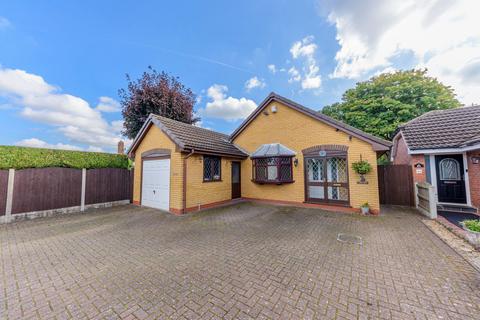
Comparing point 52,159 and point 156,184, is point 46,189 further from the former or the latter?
point 156,184

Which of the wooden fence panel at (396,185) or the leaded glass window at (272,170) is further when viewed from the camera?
the leaded glass window at (272,170)

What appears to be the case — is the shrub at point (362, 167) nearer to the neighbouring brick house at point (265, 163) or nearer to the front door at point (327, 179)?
the neighbouring brick house at point (265, 163)

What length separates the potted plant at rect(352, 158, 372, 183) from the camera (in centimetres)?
753

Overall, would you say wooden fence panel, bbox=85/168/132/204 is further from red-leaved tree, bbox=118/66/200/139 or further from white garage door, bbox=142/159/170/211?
red-leaved tree, bbox=118/66/200/139

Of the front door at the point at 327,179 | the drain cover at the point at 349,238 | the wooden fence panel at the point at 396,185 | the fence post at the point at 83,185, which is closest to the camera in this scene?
the drain cover at the point at 349,238

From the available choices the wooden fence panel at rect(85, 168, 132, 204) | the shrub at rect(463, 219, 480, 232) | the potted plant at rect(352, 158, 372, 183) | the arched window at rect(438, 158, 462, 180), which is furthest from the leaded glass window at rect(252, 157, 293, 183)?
the wooden fence panel at rect(85, 168, 132, 204)

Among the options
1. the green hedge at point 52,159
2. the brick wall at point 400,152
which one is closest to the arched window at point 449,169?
the brick wall at point 400,152

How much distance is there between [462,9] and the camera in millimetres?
6121

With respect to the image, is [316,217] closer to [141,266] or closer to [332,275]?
[332,275]

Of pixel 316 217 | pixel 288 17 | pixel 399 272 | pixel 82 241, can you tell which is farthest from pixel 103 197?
pixel 288 17

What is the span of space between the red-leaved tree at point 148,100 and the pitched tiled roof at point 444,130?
1709 centimetres

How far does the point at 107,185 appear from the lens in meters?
9.85

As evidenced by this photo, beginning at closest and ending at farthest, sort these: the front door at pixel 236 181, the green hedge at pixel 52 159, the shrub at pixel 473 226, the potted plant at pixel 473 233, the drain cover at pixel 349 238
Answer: the potted plant at pixel 473 233, the shrub at pixel 473 226, the drain cover at pixel 349 238, the green hedge at pixel 52 159, the front door at pixel 236 181

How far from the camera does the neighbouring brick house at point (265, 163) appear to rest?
8117mm
